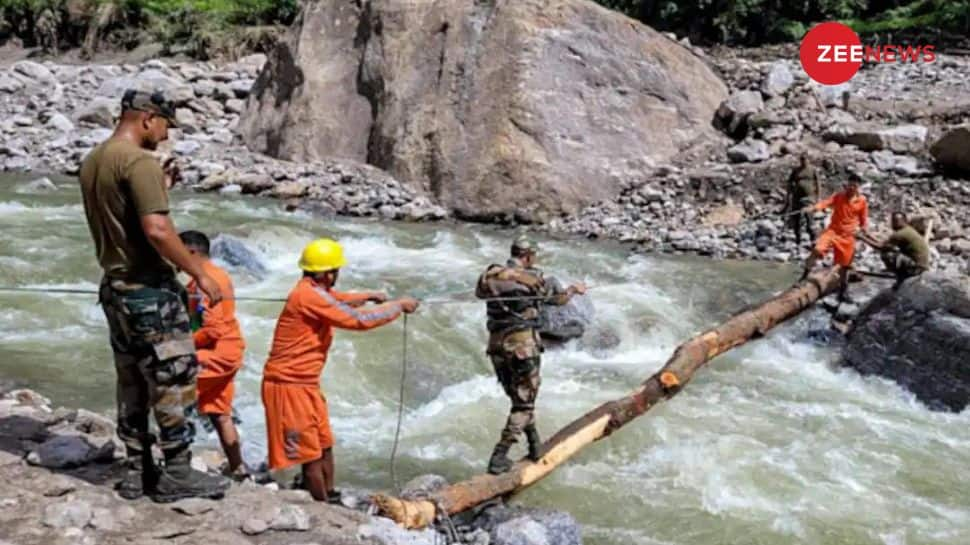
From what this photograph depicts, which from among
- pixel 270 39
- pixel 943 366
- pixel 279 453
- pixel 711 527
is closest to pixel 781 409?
pixel 943 366

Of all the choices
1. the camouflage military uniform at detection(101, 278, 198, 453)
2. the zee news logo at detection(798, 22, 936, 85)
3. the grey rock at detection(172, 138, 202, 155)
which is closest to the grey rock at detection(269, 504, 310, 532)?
the camouflage military uniform at detection(101, 278, 198, 453)

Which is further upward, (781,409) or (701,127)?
(701,127)

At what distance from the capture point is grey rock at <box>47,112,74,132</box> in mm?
19078

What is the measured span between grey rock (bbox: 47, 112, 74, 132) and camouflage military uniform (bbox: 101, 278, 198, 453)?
16.6 metres

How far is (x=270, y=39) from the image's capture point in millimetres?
26719

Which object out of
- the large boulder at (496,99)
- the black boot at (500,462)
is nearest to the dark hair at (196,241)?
the black boot at (500,462)

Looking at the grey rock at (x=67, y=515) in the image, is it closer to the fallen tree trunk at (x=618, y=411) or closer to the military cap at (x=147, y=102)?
the fallen tree trunk at (x=618, y=411)

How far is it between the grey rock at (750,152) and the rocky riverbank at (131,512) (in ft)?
34.7

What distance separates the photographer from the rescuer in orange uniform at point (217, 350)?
16.4 ft

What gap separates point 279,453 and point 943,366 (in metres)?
6.30

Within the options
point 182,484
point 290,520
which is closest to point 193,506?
point 182,484

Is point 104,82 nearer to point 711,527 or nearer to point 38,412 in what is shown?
point 38,412

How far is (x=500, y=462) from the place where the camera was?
18.9 feet

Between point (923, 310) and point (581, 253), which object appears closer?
point (923, 310)
